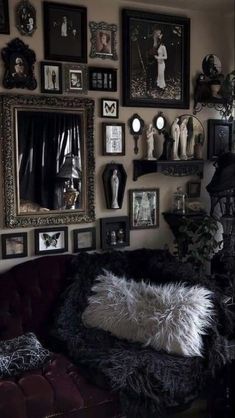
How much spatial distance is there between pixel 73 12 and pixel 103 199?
116 centimetres

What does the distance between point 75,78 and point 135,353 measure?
1.67 metres

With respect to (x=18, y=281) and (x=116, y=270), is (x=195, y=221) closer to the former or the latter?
(x=116, y=270)

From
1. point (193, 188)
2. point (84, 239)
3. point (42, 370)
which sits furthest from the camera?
point (193, 188)

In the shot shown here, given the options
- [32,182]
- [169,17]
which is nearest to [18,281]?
[32,182]

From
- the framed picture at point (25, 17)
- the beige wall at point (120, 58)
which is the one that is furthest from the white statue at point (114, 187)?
the framed picture at point (25, 17)

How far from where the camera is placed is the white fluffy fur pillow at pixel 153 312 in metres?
2.53

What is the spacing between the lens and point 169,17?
3.41 meters

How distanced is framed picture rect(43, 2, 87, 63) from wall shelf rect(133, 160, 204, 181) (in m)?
0.75

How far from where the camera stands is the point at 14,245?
2.99m

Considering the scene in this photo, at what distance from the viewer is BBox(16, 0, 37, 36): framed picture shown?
2.91 meters

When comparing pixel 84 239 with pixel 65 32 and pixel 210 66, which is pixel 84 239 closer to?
pixel 65 32

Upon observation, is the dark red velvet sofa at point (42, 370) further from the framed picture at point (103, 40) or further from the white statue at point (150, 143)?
the framed picture at point (103, 40)

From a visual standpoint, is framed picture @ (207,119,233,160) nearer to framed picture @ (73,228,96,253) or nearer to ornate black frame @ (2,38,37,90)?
framed picture @ (73,228,96,253)

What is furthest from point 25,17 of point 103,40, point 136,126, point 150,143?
point 150,143
